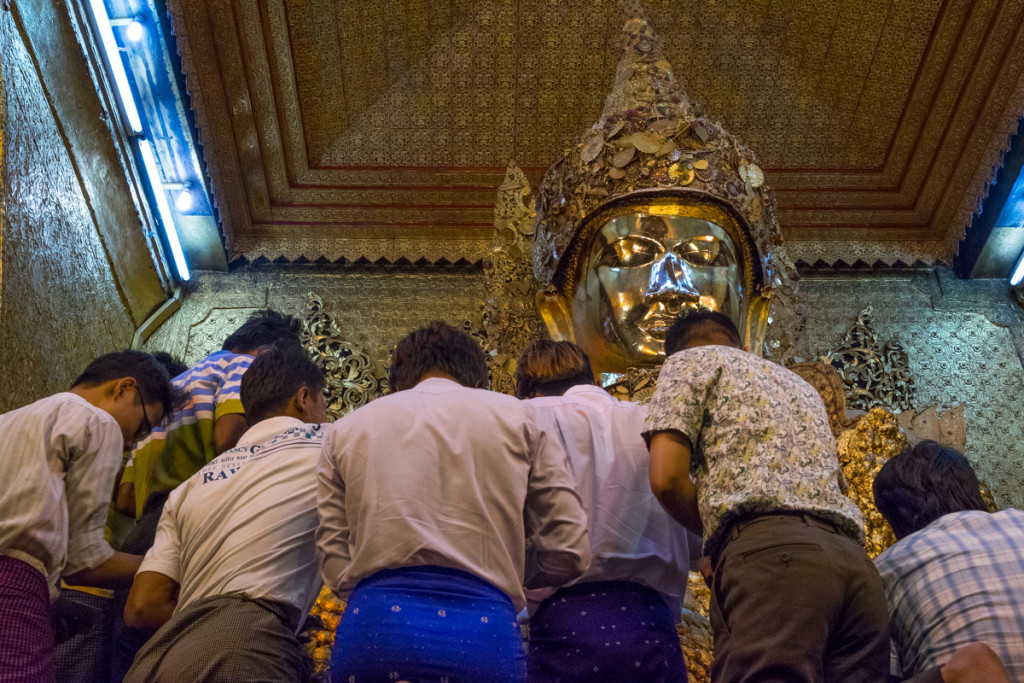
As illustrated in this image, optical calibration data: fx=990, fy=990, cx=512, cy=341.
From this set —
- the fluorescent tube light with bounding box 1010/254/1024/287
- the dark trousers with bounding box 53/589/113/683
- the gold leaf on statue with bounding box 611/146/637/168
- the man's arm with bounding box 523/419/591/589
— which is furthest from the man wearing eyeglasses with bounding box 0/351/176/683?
the fluorescent tube light with bounding box 1010/254/1024/287

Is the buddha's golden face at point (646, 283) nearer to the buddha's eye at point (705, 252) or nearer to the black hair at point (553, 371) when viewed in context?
the buddha's eye at point (705, 252)

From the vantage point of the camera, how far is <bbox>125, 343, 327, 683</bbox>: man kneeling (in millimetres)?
1935

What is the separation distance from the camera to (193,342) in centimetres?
563

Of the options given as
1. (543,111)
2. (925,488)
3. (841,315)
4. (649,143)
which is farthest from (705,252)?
(925,488)

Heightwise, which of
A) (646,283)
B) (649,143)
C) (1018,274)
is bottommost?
(1018,274)

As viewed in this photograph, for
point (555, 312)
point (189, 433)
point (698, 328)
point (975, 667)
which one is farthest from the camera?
point (555, 312)

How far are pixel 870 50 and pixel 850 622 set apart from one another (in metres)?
4.73

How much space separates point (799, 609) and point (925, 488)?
0.67 meters

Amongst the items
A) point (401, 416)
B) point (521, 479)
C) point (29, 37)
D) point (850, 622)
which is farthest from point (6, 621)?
point (29, 37)

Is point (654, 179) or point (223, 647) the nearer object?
point (223, 647)

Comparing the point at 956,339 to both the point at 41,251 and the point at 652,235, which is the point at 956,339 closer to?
the point at 652,235

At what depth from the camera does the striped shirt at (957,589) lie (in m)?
2.00

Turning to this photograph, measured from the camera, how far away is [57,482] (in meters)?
2.30

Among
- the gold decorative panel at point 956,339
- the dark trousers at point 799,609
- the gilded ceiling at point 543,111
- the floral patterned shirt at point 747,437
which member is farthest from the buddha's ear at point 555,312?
the dark trousers at point 799,609
